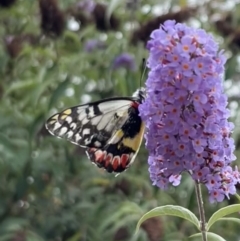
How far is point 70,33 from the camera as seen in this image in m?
3.29

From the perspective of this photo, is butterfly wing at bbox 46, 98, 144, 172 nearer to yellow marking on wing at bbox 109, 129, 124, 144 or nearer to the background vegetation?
yellow marking on wing at bbox 109, 129, 124, 144

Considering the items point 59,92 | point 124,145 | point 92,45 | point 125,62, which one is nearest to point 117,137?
point 124,145

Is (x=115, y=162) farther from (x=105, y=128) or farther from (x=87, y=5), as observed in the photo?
(x=87, y=5)

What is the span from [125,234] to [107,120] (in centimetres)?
85

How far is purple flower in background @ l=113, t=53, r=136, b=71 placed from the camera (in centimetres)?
307

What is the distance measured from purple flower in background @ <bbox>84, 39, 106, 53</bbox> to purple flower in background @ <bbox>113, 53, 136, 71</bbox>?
0.69 feet

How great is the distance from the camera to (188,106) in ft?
4.64

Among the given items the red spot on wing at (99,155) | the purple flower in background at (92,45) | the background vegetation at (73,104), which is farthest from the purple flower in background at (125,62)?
the red spot on wing at (99,155)

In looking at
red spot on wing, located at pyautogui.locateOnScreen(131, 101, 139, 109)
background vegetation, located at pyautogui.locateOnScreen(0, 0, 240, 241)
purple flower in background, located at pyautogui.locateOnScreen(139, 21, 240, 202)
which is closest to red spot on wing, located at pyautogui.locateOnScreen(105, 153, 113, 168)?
red spot on wing, located at pyautogui.locateOnScreen(131, 101, 139, 109)

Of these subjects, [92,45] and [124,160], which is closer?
[124,160]

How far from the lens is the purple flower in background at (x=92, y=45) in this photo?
3.31m

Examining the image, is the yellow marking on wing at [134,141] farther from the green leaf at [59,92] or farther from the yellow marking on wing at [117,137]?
the green leaf at [59,92]

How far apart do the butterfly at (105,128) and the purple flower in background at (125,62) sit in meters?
1.09

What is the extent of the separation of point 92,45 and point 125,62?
12.8 inches
